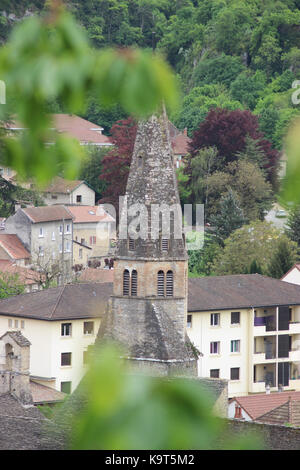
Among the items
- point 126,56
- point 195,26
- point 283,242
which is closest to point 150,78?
point 126,56

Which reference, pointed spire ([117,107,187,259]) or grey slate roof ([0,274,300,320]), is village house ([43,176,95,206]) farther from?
pointed spire ([117,107,187,259])

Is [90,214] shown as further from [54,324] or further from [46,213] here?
[54,324]

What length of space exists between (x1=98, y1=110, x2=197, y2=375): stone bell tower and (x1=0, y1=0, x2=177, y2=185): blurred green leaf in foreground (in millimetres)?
31013

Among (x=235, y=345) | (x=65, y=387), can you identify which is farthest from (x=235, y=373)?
(x=65, y=387)

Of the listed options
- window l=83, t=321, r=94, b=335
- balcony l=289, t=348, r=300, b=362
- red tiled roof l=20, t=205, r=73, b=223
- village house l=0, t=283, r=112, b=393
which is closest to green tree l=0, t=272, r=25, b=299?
village house l=0, t=283, r=112, b=393

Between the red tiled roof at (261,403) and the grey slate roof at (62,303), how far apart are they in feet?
32.7

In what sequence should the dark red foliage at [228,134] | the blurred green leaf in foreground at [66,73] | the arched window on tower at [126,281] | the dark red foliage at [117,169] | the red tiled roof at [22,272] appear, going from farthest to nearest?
the dark red foliage at [228,134], the dark red foliage at [117,169], the red tiled roof at [22,272], the arched window on tower at [126,281], the blurred green leaf in foreground at [66,73]

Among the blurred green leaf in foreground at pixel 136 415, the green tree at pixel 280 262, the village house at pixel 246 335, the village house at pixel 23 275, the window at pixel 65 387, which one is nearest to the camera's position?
the blurred green leaf in foreground at pixel 136 415

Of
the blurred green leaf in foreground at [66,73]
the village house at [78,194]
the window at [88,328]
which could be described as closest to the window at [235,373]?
the window at [88,328]

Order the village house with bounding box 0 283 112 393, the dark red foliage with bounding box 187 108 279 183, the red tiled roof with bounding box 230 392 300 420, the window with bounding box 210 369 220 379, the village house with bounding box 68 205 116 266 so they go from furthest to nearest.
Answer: the dark red foliage with bounding box 187 108 279 183
the village house with bounding box 68 205 116 266
the window with bounding box 210 369 220 379
the village house with bounding box 0 283 112 393
the red tiled roof with bounding box 230 392 300 420

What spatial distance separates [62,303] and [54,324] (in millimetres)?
1356

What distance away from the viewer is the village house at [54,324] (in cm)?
4125

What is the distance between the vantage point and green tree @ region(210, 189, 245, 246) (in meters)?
60.9

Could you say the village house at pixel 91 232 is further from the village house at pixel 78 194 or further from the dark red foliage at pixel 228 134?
the dark red foliage at pixel 228 134
